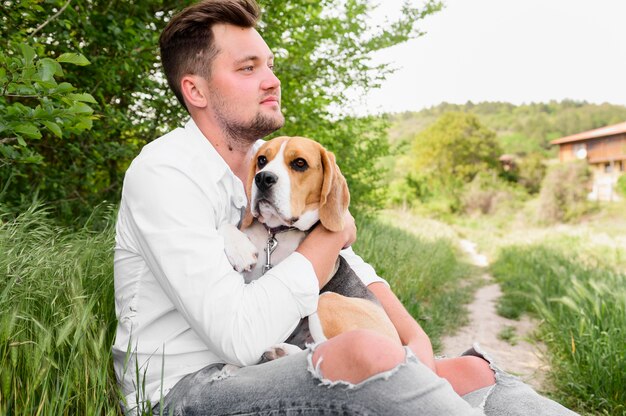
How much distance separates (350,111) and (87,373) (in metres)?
6.91

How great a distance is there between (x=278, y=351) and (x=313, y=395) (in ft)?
1.75

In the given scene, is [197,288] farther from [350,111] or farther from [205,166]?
[350,111]

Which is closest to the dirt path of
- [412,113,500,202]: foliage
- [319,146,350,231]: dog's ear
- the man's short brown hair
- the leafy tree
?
[319,146,350,231]: dog's ear

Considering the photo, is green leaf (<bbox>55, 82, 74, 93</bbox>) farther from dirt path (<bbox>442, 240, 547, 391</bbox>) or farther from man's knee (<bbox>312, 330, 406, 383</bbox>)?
dirt path (<bbox>442, 240, 547, 391</bbox>)

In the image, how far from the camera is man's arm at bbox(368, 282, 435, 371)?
2631 millimetres

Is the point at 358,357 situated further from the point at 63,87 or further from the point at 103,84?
the point at 103,84

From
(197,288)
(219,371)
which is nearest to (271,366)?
(219,371)

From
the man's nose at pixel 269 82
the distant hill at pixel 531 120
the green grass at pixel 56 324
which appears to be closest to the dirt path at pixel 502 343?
the man's nose at pixel 269 82

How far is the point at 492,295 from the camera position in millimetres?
10281

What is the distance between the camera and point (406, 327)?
2.87 m

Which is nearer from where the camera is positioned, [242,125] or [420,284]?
[242,125]

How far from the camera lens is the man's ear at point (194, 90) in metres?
2.74

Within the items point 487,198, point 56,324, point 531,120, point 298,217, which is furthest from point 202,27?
point 531,120

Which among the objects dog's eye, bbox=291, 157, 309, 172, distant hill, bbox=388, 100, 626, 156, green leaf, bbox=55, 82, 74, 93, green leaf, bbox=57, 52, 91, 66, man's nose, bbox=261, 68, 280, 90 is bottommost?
distant hill, bbox=388, 100, 626, 156
